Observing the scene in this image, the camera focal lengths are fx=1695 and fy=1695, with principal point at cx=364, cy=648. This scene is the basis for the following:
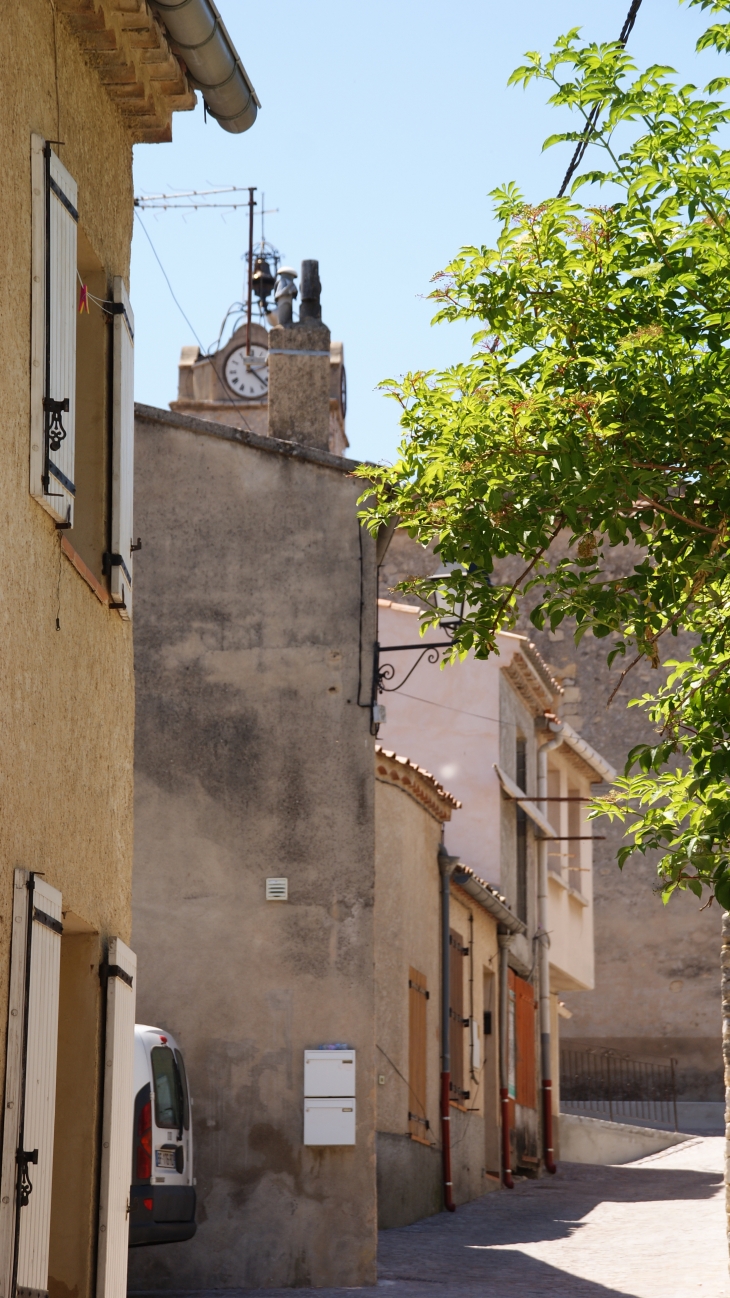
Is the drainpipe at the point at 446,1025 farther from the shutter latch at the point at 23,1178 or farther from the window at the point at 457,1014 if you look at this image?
the shutter latch at the point at 23,1178

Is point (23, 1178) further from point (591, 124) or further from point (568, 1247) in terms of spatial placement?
point (568, 1247)

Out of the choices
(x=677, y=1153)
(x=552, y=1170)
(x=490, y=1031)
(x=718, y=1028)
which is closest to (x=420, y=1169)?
(x=490, y=1031)

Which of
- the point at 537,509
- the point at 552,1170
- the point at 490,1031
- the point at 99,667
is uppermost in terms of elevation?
the point at 537,509

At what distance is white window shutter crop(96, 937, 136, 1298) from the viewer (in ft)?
24.1

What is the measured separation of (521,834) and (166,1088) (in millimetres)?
12197

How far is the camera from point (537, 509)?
24.1 ft

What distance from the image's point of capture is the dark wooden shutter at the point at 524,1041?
23.1m

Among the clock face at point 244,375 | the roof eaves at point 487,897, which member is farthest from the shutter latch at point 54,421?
the clock face at point 244,375

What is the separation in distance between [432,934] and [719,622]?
10.7m

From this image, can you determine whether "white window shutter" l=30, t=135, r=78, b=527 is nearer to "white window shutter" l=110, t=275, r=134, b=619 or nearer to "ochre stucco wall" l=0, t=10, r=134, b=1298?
"ochre stucco wall" l=0, t=10, r=134, b=1298

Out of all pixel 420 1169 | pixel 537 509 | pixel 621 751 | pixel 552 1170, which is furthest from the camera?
pixel 621 751

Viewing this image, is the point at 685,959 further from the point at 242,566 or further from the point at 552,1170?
the point at 242,566

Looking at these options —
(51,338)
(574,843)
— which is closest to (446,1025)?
(574,843)

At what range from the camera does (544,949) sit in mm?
24625
